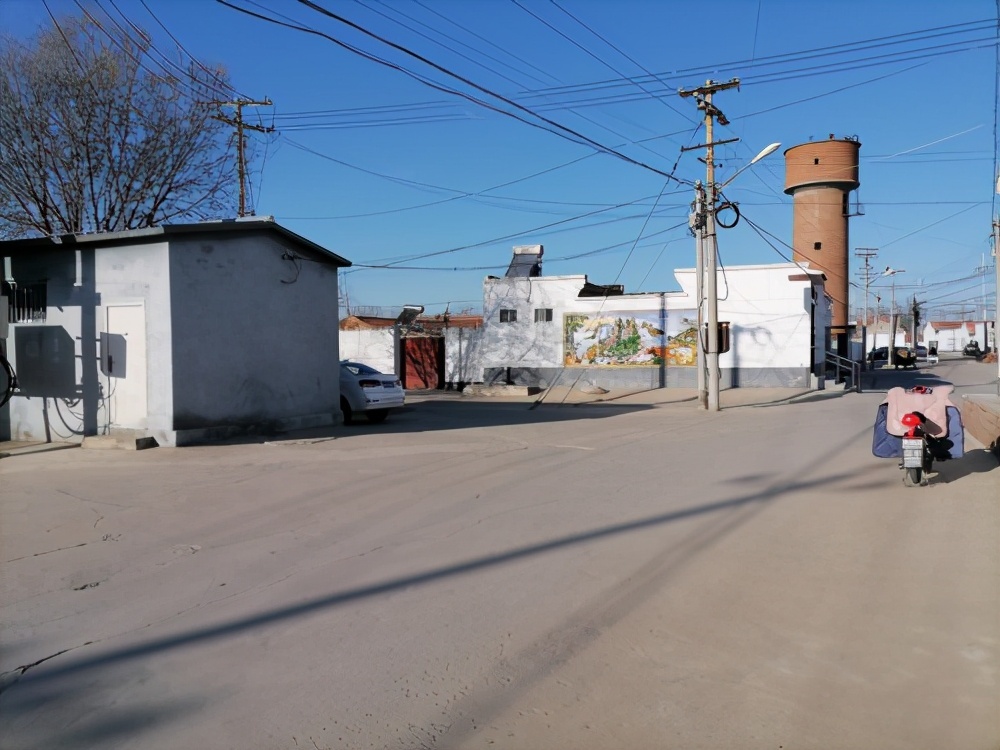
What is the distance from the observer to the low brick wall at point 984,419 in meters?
10.8

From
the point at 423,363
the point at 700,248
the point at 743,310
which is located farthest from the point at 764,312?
the point at 423,363

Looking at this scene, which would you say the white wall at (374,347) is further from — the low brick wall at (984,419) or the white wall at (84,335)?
the low brick wall at (984,419)

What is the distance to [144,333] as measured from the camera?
517 inches

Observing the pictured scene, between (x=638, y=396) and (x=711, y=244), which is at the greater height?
(x=711, y=244)

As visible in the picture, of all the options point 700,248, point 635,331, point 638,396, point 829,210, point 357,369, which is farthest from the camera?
point 829,210

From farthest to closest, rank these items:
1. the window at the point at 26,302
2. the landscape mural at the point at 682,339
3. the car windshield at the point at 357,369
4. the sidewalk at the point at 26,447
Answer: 1. the landscape mural at the point at 682,339
2. the car windshield at the point at 357,369
3. the window at the point at 26,302
4. the sidewalk at the point at 26,447

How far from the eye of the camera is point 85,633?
4.99 metres

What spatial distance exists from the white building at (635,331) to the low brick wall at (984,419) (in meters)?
15.5

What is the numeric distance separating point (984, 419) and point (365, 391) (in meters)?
12.0

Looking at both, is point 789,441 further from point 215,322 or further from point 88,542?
point 88,542

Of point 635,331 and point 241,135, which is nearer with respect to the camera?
point 241,135

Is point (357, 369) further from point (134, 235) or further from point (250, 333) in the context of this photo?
point (134, 235)

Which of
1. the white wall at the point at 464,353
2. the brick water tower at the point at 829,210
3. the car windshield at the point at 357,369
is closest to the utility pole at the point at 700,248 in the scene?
the car windshield at the point at 357,369

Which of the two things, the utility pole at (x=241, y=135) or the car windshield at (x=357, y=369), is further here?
the utility pole at (x=241, y=135)
